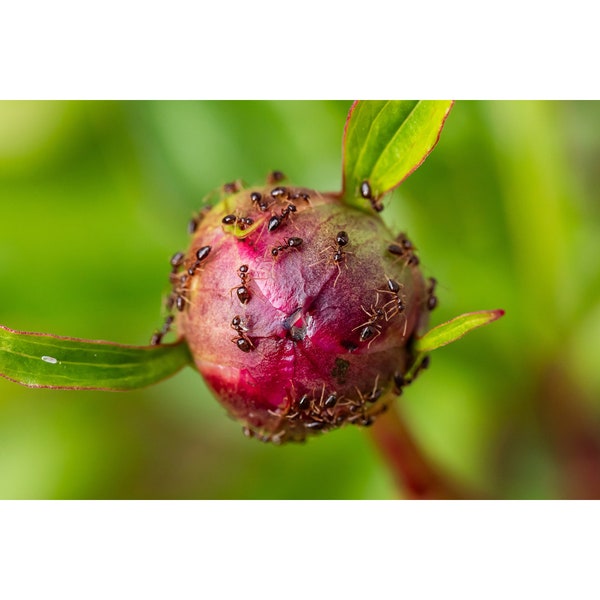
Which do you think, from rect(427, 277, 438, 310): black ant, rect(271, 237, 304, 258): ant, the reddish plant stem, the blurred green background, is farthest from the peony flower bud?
the blurred green background

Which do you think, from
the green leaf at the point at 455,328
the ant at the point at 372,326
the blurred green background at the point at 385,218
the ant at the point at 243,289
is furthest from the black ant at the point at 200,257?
the blurred green background at the point at 385,218

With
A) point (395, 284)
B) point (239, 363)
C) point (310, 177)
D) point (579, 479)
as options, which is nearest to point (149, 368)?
point (239, 363)

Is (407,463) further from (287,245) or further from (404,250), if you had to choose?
(287,245)

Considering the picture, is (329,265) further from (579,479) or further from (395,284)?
(579,479)

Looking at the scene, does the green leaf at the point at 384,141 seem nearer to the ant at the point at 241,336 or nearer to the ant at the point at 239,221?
the ant at the point at 239,221

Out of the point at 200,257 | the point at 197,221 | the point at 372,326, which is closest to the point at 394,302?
the point at 372,326
